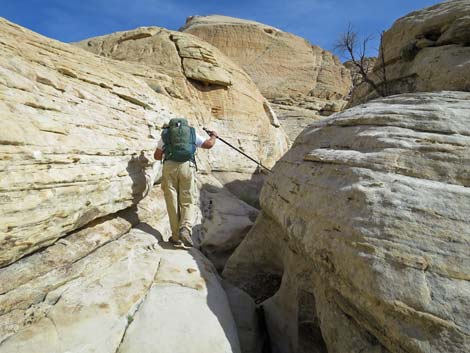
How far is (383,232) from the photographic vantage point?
8.30ft

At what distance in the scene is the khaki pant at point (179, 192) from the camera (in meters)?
5.15

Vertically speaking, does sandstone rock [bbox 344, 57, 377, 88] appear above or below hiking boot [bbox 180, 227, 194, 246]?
above

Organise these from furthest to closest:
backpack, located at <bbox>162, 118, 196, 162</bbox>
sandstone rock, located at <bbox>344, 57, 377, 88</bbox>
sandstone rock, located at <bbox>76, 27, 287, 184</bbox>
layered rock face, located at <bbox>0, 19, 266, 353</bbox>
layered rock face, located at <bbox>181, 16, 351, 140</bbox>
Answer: layered rock face, located at <bbox>181, 16, 351, 140</bbox> → sandstone rock, located at <bbox>344, 57, 377, 88</bbox> → sandstone rock, located at <bbox>76, 27, 287, 184</bbox> → backpack, located at <bbox>162, 118, 196, 162</bbox> → layered rock face, located at <bbox>0, 19, 266, 353</bbox>

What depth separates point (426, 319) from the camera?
7.00 ft

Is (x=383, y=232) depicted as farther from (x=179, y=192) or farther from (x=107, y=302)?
(x=179, y=192)

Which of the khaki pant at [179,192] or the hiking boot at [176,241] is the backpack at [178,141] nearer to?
the khaki pant at [179,192]

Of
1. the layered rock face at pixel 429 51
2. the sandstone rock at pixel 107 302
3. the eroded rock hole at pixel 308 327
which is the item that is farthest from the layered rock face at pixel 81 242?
the layered rock face at pixel 429 51

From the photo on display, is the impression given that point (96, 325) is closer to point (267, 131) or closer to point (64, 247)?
point (64, 247)

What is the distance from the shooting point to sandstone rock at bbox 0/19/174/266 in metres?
3.07

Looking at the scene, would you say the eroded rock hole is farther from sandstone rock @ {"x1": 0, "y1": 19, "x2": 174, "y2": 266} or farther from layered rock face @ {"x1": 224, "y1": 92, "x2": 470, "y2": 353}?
sandstone rock @ {"x1": 0, "y1": 19, "x2": 174, "y2": 266}

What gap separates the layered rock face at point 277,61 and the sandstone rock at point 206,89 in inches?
519

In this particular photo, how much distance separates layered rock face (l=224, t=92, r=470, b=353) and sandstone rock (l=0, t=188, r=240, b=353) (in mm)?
1184

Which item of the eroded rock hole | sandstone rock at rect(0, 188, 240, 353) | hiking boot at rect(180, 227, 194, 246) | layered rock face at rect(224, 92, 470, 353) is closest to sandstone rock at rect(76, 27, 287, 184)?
hiking boot at rect(180, 227, 194, 246)

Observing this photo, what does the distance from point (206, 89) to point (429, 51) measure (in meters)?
7.55
